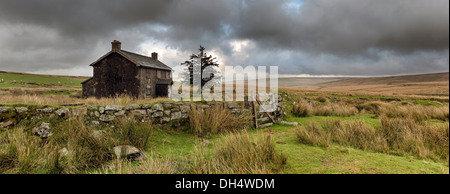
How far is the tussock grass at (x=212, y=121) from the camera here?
728cm

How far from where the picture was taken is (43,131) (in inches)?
226

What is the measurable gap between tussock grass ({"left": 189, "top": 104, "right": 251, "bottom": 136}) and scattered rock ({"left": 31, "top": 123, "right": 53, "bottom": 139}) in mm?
4357

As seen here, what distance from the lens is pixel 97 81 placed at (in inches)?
774

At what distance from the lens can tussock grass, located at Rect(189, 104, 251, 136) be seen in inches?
287

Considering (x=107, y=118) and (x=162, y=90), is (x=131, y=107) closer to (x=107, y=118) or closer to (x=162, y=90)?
(x=107, y=118)

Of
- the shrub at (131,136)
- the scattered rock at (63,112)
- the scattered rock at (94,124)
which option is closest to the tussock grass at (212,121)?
the shrub at (131,136)

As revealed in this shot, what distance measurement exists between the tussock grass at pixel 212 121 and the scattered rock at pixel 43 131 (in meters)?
4.36

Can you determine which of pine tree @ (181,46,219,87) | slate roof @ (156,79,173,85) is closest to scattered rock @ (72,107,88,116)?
slate roof @ (156,79,173,85)

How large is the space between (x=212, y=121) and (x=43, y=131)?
17.3 ft

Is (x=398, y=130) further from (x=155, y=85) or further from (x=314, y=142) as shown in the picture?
(x=155, y=85)

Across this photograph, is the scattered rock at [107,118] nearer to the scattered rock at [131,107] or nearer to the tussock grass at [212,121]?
the scattered rock at [131,107]
